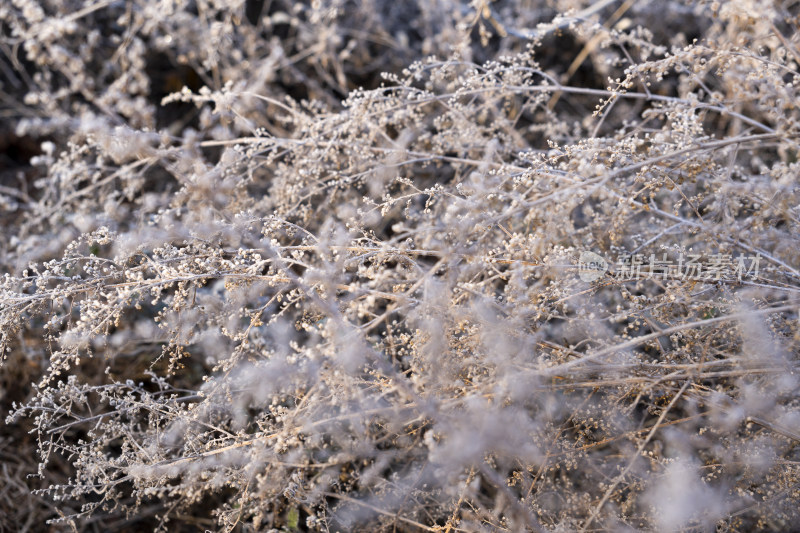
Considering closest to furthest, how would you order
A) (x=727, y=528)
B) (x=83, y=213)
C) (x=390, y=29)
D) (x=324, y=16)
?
1. (x=727, y=528)
2. (x=83, y=213)
3. (x=324, y=16)
4. (x=390, y=29)

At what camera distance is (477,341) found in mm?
1276

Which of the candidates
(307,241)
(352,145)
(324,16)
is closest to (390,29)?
(324,16)

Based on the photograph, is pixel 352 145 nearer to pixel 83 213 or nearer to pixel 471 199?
pixel 471 199

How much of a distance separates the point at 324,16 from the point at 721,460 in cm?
254

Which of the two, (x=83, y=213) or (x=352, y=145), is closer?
(x=352, y=145)

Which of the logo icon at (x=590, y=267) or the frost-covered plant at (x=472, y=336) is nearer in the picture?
the frost-covered plant at (x=472, y=336)

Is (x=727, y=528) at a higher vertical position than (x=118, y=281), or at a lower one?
lower

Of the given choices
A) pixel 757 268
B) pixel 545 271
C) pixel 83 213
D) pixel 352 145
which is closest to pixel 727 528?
pixel 757 268

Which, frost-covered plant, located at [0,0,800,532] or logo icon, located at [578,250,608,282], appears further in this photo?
logo icon, located at [578,250,608,282]

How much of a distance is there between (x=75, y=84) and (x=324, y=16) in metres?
1.18

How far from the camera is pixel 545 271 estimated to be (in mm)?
1322

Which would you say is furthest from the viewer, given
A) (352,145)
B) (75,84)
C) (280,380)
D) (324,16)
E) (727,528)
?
(324,16)

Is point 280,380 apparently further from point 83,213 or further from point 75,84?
point 75,84

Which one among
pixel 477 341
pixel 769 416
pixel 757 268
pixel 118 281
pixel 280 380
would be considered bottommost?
pixel 769 416
